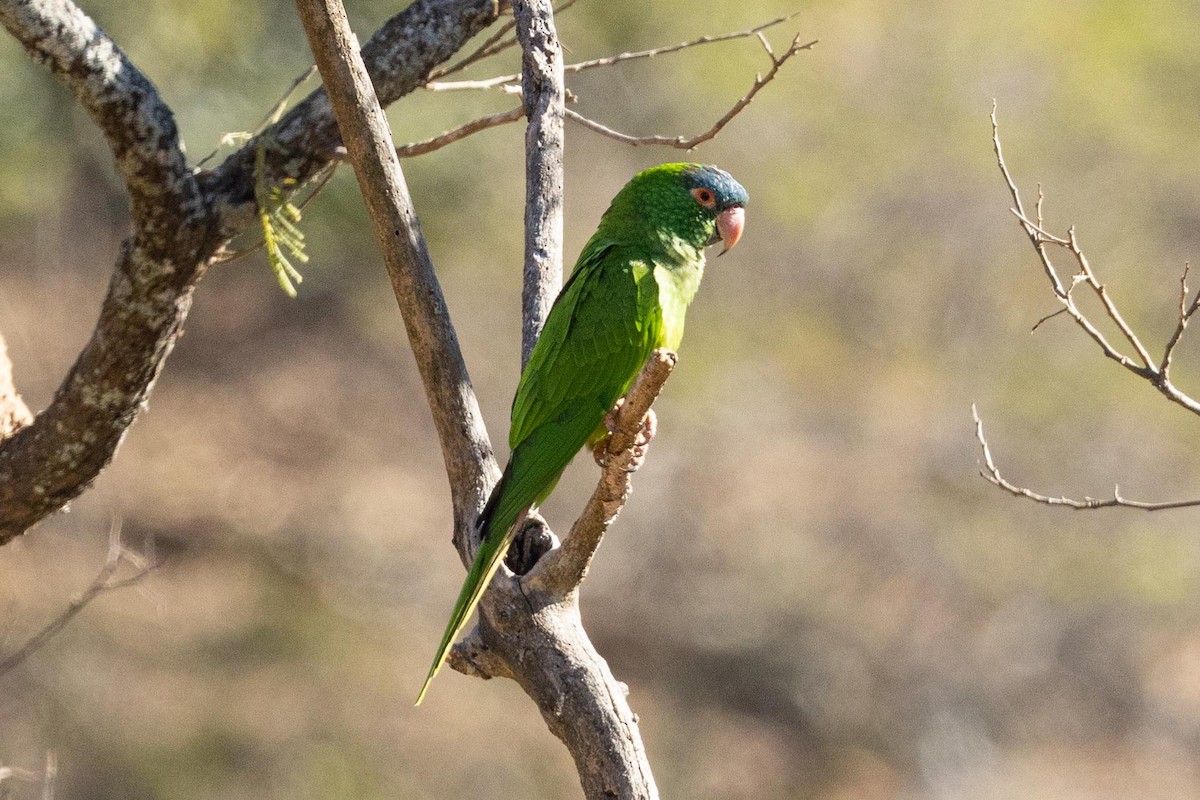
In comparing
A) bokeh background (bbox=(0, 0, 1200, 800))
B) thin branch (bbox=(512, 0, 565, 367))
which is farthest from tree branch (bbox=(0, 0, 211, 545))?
bokeh background (bbox=(0, 0, 1200, 800))

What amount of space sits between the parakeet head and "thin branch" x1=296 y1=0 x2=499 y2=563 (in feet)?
3.24

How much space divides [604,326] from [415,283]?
64 centimetres

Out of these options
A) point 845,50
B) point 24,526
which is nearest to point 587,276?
point 24,526

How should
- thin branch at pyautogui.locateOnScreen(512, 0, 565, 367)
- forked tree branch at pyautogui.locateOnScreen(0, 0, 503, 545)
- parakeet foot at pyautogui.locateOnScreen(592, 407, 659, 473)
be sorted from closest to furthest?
parakeet foot at pyautogui.locateOnScreen(592, 407, 659, 473), forked tree branch at pyautogui.locateOnScreen(0, 0, 503, 545), thin branch at pyautogui.locateOnScreen(512, 0, 565, 367)

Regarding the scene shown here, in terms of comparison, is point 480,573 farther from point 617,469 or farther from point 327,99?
point 327,99

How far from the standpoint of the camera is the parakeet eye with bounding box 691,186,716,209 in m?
3.84

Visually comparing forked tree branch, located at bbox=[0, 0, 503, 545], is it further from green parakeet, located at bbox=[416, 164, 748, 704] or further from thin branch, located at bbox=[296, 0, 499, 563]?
green parakeet, located at bbox=[416, 164, 748, 704]

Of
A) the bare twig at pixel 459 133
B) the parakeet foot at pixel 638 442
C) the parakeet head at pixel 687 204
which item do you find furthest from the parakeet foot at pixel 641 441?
the bare twig at pixel 459 133

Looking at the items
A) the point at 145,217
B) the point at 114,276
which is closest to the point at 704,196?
the point at 145,217

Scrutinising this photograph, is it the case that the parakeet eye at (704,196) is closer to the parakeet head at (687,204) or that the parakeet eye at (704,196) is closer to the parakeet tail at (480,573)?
the parakeet head at (687,204)

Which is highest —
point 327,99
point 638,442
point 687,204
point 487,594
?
point 687,204

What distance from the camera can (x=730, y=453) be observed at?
1103 cm

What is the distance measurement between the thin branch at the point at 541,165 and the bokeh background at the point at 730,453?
5016 millimetres

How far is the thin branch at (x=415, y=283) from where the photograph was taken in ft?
9.53
